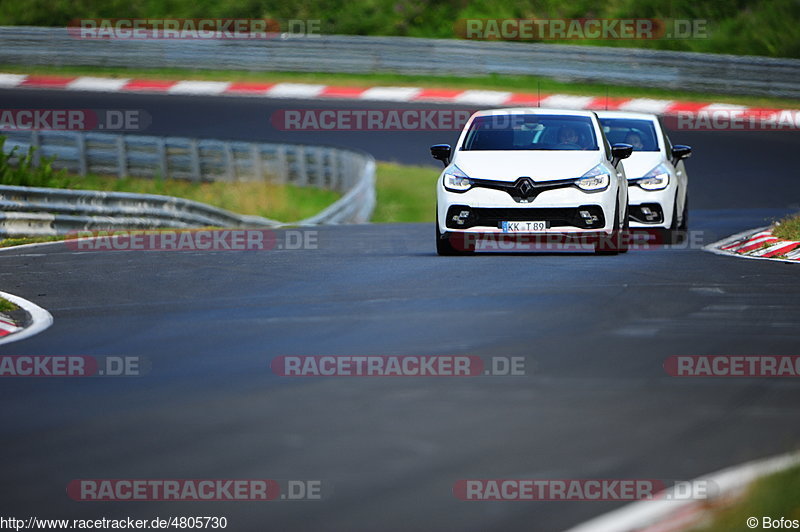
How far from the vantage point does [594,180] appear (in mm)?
14586

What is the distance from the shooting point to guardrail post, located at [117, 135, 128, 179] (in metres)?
30.6

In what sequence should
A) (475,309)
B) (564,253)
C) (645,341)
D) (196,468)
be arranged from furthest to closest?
(564,253), (475,309), (645,341), (196,468)

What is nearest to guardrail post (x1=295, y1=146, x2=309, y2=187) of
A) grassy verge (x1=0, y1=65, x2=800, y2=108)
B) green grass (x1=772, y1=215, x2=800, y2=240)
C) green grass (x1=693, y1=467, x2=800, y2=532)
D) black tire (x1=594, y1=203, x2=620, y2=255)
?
grassy verge (x1=0, y1=65, x2=800, y2=108)

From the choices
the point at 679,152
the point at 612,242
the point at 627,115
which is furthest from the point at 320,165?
the point at 612,242

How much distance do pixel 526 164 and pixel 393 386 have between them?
674 cm

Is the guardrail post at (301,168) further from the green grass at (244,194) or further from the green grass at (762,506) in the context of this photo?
the green grass at (762,506)

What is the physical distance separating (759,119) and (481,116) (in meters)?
17.3

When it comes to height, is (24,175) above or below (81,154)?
above

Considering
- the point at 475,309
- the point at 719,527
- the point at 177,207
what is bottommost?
the point at 177,207

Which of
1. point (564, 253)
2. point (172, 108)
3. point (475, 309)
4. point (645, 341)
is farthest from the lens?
point (172, 108)

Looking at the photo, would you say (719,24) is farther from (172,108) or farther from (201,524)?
(201,524)

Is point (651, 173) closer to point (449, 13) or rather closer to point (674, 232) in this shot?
point (674, 232)

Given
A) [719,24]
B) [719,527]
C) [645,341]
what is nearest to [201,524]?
[719,527]

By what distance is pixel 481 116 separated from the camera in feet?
51.9
